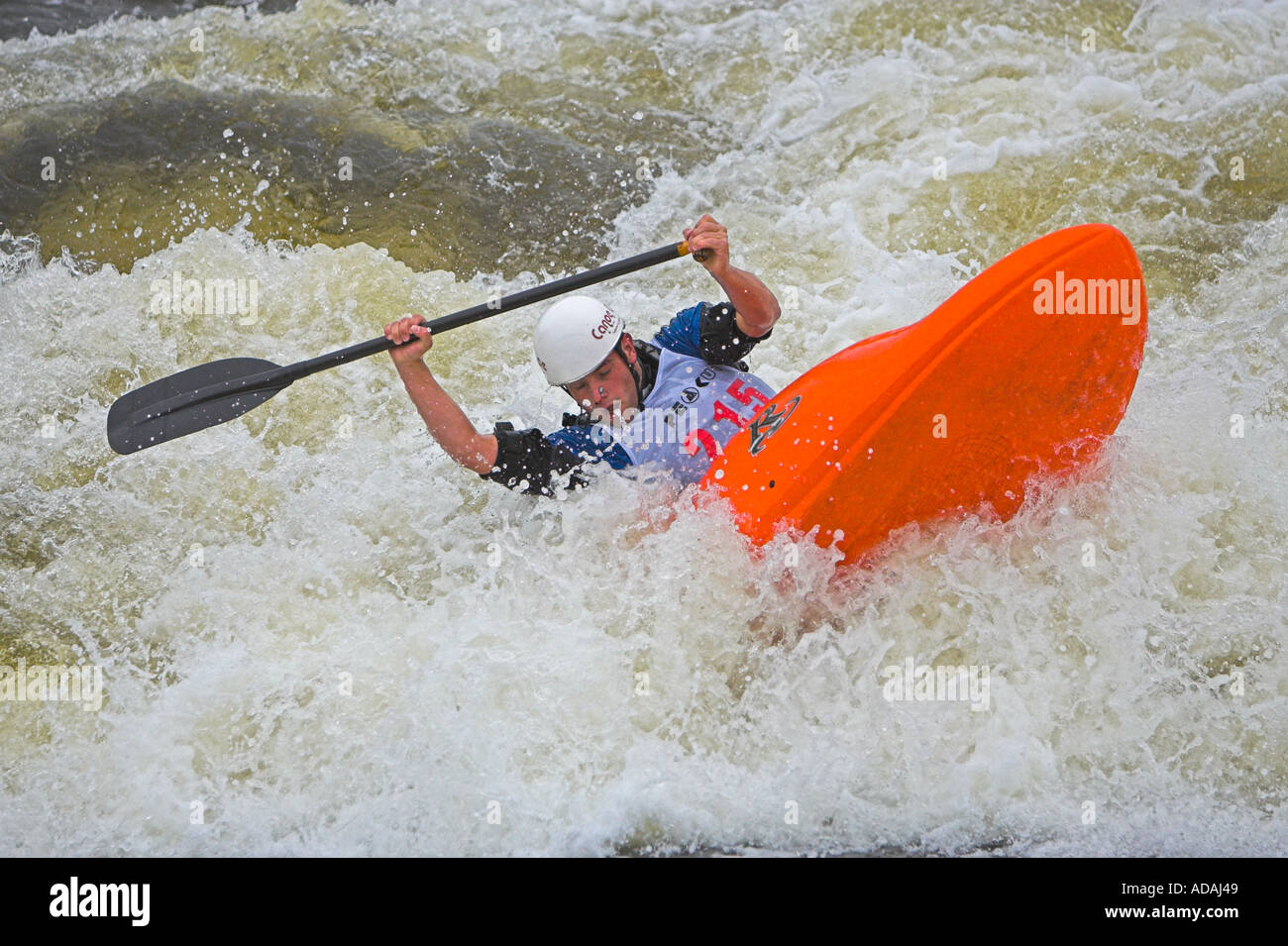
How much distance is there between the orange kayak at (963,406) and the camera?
320 centimetres

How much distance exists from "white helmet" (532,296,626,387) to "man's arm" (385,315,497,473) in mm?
337

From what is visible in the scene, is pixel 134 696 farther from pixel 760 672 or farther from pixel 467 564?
pixel 760 672

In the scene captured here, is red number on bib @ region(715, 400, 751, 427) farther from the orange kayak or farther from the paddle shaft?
the paddle shaft

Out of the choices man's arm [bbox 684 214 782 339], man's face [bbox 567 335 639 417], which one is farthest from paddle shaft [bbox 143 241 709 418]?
man's face [bbox 567 335 639 417]

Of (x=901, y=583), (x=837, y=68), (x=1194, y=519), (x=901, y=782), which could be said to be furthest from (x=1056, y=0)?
(x=901, y=782)

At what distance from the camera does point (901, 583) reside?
3.46 m

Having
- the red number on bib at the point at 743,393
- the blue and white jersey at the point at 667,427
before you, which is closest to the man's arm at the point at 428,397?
the blue and white jersey at the point at 667,427

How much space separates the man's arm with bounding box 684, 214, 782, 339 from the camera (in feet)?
11.5

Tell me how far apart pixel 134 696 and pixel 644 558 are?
1.64 m

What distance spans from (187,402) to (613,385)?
5.06 ft

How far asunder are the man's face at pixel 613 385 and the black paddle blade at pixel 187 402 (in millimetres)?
1107

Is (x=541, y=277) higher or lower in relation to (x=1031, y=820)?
higher

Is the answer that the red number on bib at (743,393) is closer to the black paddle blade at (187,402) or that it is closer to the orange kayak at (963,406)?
the orange kayak at (963,406)
